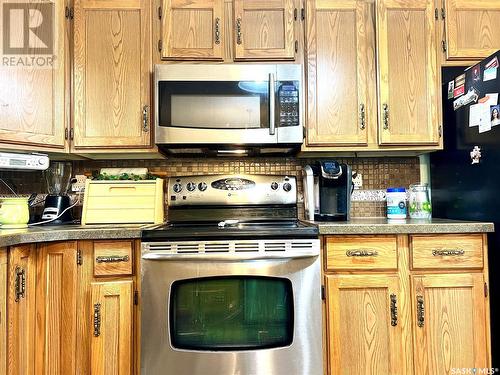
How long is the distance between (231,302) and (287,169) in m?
0.92

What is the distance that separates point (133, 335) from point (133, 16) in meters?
1.59

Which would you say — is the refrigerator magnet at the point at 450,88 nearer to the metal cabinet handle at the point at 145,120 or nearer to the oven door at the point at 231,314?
the oven door at the point at 231,314

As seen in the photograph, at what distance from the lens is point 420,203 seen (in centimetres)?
205

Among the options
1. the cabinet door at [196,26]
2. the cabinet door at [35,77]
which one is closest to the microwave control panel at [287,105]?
the cabinet door at [196,26]

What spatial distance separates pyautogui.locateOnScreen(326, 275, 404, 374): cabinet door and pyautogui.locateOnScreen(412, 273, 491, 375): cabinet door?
0.33ft

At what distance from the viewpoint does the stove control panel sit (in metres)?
1.98

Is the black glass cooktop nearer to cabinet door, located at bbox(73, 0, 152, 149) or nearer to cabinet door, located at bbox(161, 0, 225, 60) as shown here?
cabinet door, located at bbox(73, 0, 152, 149)

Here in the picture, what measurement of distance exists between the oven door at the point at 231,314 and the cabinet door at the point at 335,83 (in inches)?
27.8

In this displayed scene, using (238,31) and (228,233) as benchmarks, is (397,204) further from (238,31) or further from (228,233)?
(238,31)

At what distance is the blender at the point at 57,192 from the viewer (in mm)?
1960

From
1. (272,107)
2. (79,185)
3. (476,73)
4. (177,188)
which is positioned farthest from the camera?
(79,185)

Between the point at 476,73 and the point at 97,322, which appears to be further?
the point at 476,73

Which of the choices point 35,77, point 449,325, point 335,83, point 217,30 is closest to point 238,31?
point 217,30

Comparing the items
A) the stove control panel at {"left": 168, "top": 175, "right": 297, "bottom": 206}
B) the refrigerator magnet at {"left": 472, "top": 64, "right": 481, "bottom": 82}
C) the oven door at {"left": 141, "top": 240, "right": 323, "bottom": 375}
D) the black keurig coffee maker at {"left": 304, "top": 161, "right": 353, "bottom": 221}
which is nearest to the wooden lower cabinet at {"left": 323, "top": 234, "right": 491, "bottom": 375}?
the oven door at {"left": 141, "top": 240, "right": 323, "bottom": 375}
